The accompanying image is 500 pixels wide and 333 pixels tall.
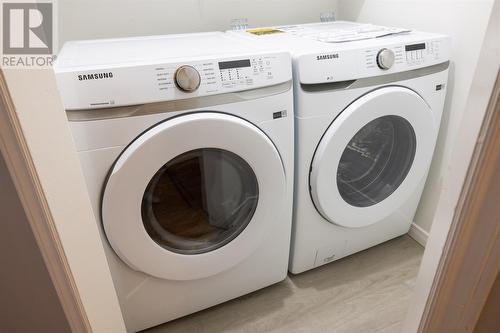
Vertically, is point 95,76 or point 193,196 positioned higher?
point 95,76

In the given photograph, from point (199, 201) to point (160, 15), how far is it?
0.78 m

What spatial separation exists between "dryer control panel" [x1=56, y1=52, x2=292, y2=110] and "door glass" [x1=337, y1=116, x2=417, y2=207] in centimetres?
39

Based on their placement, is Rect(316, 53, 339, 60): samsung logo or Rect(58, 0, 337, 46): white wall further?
Rect(58, 0, 337, 46): white wall

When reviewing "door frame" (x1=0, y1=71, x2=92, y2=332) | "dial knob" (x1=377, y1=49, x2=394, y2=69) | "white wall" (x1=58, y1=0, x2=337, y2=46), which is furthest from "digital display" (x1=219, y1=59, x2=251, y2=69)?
"white wall" (x1=58, y1=0, x2=337, y2=46)

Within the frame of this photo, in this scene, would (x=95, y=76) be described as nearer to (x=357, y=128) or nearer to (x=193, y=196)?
(x=193, y=196)

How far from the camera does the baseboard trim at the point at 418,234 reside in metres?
1.44

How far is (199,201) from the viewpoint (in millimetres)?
990

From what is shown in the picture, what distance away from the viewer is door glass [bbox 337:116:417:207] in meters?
1.14

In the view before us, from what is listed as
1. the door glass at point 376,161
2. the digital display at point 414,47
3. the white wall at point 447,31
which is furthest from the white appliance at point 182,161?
the white wall at point 447,31

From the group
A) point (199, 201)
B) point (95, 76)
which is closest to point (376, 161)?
point (199, 201)

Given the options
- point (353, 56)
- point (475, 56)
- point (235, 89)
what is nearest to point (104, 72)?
point (235, 89)

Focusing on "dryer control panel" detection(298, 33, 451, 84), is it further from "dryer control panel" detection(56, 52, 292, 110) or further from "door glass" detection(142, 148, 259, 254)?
"door glass" detection(142, 148, 259, 254)

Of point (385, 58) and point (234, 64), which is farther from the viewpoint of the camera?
A: point (385, 58)

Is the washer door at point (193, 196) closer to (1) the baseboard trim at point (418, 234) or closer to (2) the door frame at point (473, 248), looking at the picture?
(2) the door frame at point (473, 248)
